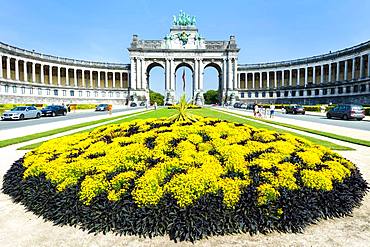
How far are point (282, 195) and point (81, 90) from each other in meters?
104

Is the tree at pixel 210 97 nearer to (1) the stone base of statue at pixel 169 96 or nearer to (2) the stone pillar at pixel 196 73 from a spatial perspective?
(2) the stone pillar at pixel 196 73

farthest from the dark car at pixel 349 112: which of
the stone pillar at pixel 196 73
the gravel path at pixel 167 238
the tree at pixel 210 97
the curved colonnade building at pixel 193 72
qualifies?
the tree at pixel 210 97

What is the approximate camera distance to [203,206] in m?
4.91

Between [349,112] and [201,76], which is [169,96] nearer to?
[201,76]

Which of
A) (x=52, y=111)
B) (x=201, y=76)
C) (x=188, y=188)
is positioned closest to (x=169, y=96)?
(x=201, y=76)

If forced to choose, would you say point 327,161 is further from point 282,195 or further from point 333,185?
point 282,195

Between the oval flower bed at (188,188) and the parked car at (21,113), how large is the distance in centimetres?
3307

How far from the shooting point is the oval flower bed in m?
4.95

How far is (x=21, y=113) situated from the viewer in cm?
3612

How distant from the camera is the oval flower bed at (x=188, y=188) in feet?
16.2

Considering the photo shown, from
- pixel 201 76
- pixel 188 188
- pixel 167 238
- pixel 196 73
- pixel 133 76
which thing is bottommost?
pixel 167 238

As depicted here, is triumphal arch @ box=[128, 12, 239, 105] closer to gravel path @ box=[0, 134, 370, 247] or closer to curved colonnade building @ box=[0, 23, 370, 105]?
curved colonnade building @ box=[0, 23, 370, 105]

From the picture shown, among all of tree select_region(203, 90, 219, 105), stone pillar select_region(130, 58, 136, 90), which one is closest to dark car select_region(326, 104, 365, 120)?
stone pillar select_region(130, 58, 136, 90)

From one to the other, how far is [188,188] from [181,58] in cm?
10846
